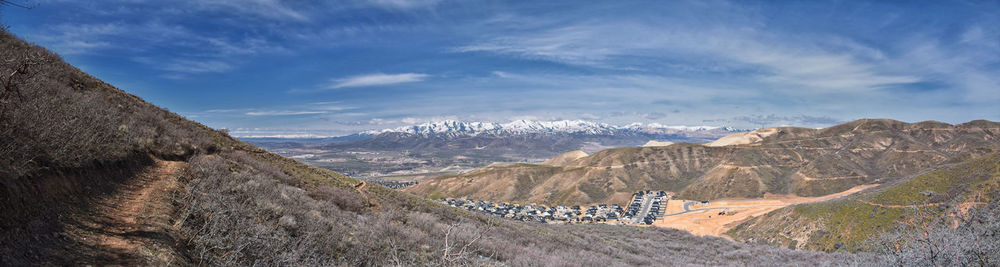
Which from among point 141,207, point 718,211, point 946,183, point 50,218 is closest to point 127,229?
point 50,218

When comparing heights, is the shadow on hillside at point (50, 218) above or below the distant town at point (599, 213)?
above

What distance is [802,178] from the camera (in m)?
100

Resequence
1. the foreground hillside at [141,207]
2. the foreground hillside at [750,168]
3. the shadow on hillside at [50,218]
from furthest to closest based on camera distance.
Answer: the foreground hillside at [750,168], the foreground hillside at [141,207], the shadow on hillside at [50,218]

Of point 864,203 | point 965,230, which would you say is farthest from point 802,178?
point 965,230

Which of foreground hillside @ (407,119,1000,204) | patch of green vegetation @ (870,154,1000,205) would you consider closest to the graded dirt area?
foreground hillside @ (407,119,1000,204)

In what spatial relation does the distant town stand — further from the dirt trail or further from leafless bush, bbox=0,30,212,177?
the dirt trail

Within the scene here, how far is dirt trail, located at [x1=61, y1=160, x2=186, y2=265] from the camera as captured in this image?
17.3 feet

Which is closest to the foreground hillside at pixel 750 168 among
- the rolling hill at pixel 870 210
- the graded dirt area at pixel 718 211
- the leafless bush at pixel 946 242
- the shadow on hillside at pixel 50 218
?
the graded dirt area at pixel 718 211

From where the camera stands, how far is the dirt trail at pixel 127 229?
5286 millimetres

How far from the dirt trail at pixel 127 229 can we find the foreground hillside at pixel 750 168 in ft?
339

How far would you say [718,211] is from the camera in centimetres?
7988

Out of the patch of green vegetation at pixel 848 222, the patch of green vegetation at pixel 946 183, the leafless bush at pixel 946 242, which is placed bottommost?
the patch of green vegetation at pixel 848 222

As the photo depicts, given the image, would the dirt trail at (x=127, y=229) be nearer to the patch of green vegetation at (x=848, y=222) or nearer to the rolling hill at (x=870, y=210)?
the rolling hill at (x=870, y=210)

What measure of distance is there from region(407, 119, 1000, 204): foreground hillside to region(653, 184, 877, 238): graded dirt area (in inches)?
210
